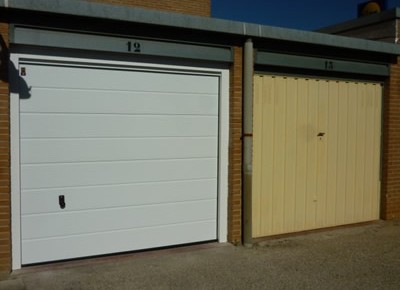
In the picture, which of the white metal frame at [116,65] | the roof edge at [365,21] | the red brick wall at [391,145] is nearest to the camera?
the white metal frame at [116,65]

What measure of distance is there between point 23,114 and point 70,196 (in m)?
1.05

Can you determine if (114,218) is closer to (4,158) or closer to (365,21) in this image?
(4,158)

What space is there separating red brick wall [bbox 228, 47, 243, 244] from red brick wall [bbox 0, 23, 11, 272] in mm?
2725

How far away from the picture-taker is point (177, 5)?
13.5 m

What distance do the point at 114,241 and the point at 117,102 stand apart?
166 cm

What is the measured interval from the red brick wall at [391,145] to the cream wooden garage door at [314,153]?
0.40ft

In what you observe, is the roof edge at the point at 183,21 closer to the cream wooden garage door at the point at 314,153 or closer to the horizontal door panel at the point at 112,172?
the cream wooden garage door at the point at 314,153

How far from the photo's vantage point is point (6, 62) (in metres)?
4.95

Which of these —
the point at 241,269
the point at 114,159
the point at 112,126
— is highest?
the point at 112,126

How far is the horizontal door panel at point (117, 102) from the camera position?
17.3ft

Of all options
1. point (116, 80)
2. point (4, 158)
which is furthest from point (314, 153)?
point (4, 158)

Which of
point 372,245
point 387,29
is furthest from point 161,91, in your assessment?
point 387,29

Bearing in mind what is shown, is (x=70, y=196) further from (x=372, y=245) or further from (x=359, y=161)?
(x=359, y=161)

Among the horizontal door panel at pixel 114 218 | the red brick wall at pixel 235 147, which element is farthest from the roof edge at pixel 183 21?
the horizontal door panel at pixel 114 218
